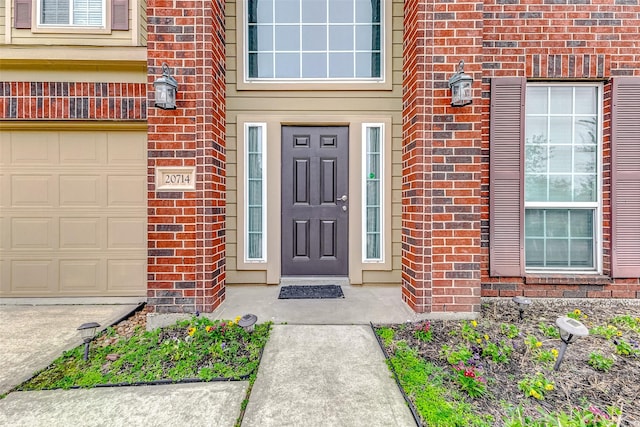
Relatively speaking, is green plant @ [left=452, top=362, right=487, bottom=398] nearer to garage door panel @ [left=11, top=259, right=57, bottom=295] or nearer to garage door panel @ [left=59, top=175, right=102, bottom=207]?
garage door panel @ [left=59, top=175, right=102, bottom=207]

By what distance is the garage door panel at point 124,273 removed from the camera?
12.6 ft

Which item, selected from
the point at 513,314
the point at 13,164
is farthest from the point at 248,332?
the point at 13,164

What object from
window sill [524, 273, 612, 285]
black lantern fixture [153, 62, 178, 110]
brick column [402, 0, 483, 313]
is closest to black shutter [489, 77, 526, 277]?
window sill [524, 273, 612, 285]

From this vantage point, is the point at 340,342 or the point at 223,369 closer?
the point at 223,369

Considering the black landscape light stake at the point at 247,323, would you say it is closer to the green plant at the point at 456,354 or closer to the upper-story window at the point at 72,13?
the green plant at the point at 456,354

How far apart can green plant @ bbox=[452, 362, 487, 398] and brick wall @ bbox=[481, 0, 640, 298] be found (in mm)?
1703

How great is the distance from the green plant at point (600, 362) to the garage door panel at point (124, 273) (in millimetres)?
4289

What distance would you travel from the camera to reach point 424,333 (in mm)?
2688

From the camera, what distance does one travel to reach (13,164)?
3764 millimetres

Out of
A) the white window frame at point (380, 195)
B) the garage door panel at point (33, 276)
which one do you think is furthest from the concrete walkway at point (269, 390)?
the white window frame at point (380, 195)

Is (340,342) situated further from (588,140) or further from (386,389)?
(588,140)

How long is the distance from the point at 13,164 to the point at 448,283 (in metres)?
4.95

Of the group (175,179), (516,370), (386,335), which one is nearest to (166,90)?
(175,179)

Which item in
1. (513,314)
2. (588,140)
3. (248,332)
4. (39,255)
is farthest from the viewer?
(39,255)
